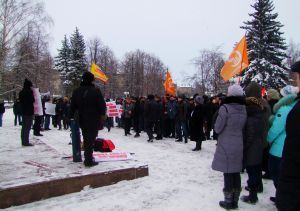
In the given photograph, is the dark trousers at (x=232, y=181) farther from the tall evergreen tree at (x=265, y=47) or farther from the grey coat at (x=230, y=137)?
the tall evergreen tree at (x=265, y=47)

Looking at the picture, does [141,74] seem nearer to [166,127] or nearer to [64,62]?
[64,62]

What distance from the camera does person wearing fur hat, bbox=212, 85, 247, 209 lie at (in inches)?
190

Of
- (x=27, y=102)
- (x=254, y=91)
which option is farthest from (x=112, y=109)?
(x=254, y=91)

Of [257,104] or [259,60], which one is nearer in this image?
[257,104]

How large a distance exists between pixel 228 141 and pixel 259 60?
1185 inches

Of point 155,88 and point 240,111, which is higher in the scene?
point 155,88

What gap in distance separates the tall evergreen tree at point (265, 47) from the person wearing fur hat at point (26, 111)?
27141 mm

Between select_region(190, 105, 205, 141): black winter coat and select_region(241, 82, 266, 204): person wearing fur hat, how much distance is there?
5.47m

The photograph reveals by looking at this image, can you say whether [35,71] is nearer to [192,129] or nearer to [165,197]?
[192,129]

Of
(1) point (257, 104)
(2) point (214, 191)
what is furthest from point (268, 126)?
(2) point (214, 191)

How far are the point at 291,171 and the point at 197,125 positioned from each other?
8.65m

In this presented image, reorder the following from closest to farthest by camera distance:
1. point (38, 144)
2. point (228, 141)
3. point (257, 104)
A: point (228, 141)
point (257, 104)
point (38, 144)

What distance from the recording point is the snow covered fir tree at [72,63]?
55.6 m

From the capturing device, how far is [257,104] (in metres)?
5.17
